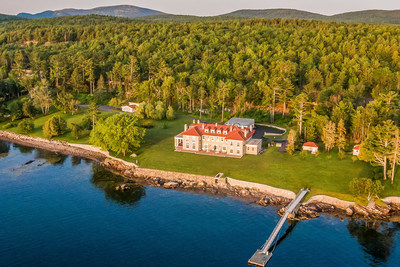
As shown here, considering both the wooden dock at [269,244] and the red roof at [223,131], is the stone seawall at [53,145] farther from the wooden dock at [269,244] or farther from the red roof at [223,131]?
the wooden dock at [269,244]

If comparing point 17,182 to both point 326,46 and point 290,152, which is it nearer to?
point 290,152

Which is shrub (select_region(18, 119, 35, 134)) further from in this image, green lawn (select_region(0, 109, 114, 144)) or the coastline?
the coastline

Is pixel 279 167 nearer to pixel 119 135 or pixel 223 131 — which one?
pixel 223 131

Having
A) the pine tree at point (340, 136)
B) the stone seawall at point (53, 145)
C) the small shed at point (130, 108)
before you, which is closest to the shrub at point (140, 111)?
the small shed at point (130, 108)

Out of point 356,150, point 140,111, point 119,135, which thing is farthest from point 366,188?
point 140,111

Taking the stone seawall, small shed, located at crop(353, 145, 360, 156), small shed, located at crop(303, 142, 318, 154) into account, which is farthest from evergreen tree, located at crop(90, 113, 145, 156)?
small shed, located at crop(353, 145, 360, 156)
